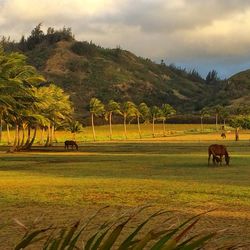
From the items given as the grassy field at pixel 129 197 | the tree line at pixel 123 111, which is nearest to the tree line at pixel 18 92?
the grassy field at pixel 129 197

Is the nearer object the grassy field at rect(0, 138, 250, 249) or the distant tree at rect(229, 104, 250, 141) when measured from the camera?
the grassy field at rect(0, 138, 250, 249)

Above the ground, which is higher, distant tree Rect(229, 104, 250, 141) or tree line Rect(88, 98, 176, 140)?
tree line Rect(88, 98, 176, 140)

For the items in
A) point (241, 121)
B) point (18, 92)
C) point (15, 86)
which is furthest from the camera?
point (241, 121)

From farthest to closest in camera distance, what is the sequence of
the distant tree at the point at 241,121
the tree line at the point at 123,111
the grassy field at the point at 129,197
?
the tree line at the point at 123,111, the distant tree at the point at 241,121, the grassy field at the point at 129,197

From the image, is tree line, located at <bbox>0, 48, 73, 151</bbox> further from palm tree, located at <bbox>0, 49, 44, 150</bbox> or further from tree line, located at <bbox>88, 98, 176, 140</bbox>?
tree line, located at <bbox>88, 98, 176, 140</bbox>

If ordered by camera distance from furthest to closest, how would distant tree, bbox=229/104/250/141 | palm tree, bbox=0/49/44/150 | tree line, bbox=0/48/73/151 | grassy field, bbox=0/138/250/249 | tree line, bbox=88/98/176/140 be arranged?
1. tree line, bbox=88/98/176/140
2. distant tree, bbox=229/104/250/141
3. tree line, bbox=0/48/73/151
4. palm tree, bbox=0/49/44/150
5. grassy field, bbox=0/138/250/249

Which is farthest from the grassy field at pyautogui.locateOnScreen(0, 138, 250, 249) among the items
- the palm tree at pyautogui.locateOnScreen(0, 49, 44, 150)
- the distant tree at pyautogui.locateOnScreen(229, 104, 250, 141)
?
the distant tree at pyautogui.locateOnScreen(229, 104, 250, 141)

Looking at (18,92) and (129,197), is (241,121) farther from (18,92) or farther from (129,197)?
(129,197)

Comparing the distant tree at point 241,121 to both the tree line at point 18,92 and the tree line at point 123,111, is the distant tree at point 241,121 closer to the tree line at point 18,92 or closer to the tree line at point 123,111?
the tree line at point 123,111

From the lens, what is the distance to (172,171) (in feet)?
101

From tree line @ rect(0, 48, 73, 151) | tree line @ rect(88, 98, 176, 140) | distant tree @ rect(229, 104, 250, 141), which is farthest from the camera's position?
tree line @ rect(88, 98, 176, 140)

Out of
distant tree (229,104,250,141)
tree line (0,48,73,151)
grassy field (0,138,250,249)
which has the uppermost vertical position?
tree line (0,48,73,151)

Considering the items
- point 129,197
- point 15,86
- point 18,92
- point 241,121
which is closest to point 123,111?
point 241,121

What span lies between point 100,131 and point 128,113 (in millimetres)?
24046
